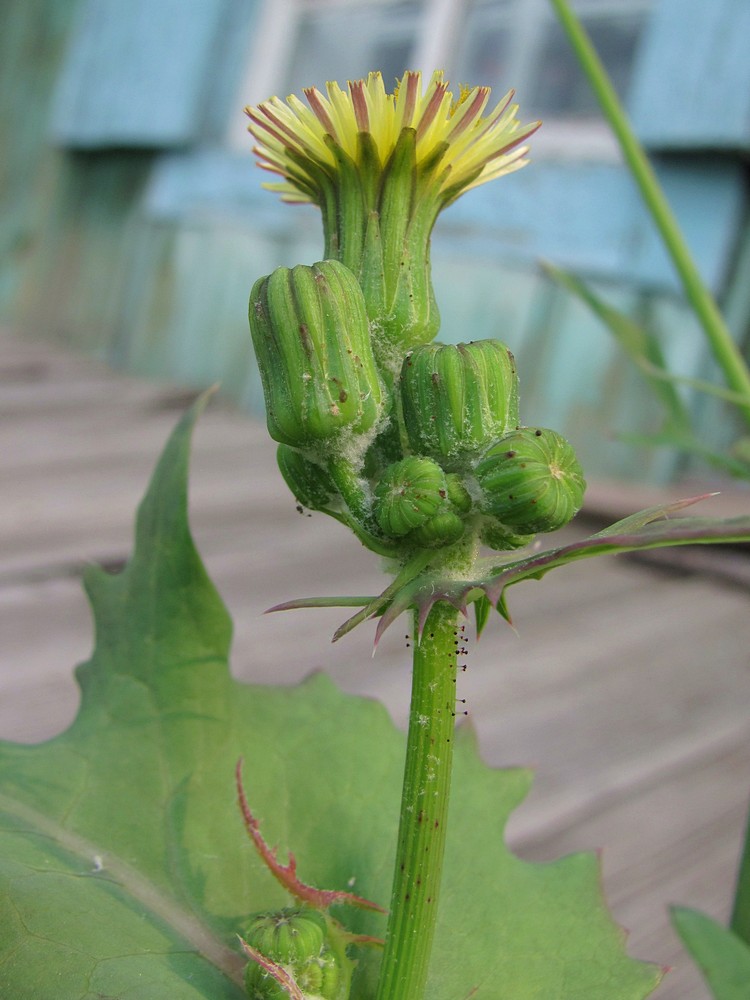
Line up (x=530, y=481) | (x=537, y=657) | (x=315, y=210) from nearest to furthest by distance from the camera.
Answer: (x=530, y=481) < (x=537, y=657) < (x=315, y=210)

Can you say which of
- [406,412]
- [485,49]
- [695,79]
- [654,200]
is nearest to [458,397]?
[406,412]

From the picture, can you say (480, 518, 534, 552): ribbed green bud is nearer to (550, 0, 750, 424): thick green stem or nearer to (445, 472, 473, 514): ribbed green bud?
(445, 472, 473, 514): ribbed green bud

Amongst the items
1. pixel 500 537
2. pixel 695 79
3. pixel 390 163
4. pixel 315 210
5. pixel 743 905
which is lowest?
pixel 743 905

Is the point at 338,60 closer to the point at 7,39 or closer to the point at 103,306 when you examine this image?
the point at 103,306

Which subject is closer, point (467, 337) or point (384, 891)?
point (384, 891)

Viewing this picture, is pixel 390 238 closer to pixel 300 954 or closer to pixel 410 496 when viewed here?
pixel 410 496

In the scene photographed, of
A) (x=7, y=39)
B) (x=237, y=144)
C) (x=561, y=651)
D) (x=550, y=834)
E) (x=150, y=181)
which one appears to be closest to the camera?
(x=550, y=834)

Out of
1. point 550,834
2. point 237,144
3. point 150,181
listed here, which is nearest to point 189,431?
point 550,834

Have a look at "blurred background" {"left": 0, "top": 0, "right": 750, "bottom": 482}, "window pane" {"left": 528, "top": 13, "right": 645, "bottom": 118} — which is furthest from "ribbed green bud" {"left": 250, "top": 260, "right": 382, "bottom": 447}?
"window pane" {"left": 528, "top": 13, "right": 645, "bottom": 118}
